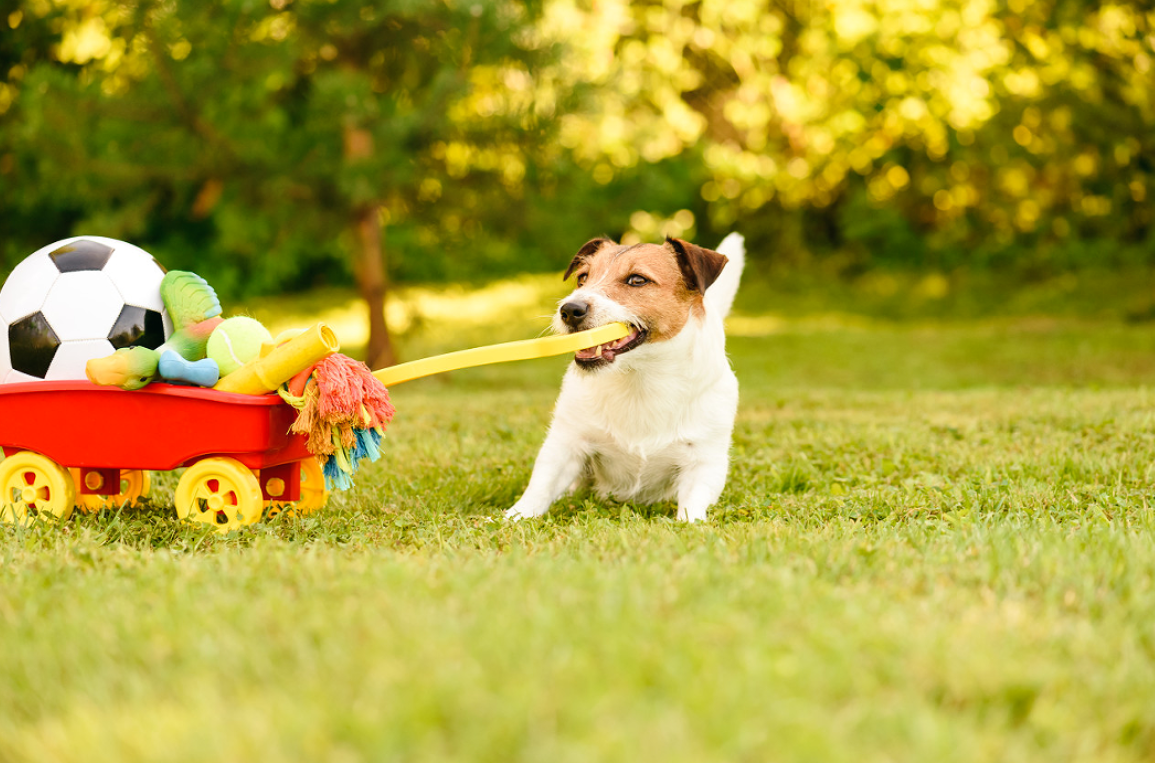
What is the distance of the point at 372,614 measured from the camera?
2.20 meters

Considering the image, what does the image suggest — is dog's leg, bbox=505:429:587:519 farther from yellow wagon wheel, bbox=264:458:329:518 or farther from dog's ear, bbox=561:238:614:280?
dog's ear, bbox=561:238:614:280

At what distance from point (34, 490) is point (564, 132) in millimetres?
6266

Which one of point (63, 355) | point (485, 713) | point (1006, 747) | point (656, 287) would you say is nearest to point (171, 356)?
point (63, 355)

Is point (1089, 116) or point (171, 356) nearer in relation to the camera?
point (171, 356)

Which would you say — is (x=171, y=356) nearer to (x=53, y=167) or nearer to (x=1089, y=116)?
(x=53, y=167)

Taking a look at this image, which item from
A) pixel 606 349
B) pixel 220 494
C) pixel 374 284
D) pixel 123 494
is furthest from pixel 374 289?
pixel 220 494

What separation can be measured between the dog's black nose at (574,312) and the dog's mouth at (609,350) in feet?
0.37

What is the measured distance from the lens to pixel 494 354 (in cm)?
356

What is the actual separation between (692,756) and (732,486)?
2736 mm

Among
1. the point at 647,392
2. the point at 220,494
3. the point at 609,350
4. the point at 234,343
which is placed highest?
the point at 234,343

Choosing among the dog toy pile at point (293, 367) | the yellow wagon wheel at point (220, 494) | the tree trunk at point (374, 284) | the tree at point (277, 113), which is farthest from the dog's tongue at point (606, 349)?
the tree trunk at point (374, 284)

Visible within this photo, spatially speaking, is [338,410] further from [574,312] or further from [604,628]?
[604,628]

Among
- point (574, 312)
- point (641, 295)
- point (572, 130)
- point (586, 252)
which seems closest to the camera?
point (574, 312)

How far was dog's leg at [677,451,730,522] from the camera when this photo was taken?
3.71 m
